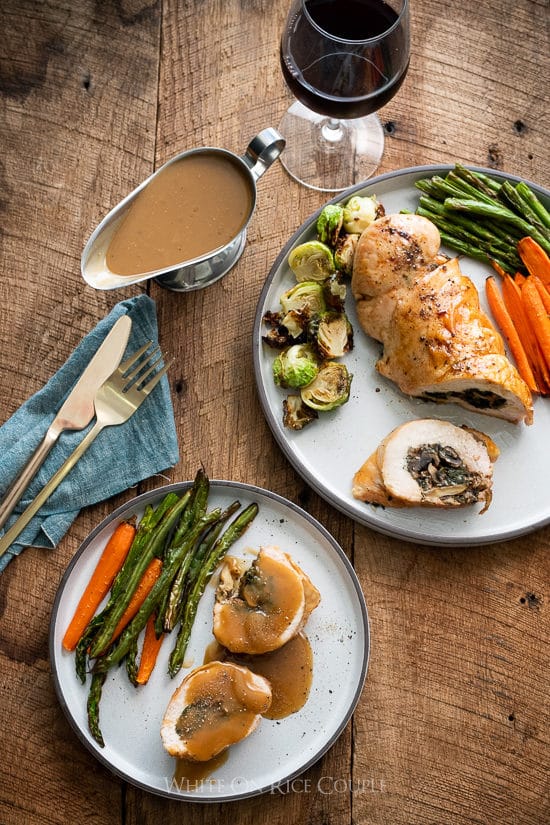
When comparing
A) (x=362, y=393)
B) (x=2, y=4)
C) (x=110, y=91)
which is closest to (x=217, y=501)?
(x=362, y=393)

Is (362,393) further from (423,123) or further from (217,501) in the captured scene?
(423,123)

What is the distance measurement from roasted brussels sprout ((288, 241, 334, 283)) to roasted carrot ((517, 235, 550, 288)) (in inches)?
33.9

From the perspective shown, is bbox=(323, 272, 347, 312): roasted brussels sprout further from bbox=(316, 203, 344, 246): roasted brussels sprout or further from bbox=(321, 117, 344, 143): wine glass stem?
bbox=(321, 117, 344, 143): wine glass stem

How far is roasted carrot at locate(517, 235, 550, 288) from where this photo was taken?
10.8ft

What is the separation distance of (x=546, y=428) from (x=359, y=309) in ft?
3.23

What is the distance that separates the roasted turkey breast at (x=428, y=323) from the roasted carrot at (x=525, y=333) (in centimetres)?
17

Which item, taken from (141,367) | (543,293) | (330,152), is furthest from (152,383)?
(543,293)

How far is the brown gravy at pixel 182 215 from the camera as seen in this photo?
2.96 metres

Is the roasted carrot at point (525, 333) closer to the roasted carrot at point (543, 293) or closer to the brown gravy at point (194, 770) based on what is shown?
the roasted carrot at point (543, 293)

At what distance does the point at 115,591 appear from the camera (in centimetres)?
318

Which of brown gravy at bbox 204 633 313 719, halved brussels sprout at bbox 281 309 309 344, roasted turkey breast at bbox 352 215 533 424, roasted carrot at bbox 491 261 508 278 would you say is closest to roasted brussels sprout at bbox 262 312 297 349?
halved brussels sprout at bbox 281 309 309 344

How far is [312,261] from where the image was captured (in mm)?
3256

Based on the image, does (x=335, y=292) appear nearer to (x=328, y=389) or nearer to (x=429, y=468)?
(x=328, y=389)

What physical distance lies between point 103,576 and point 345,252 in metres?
1.75
